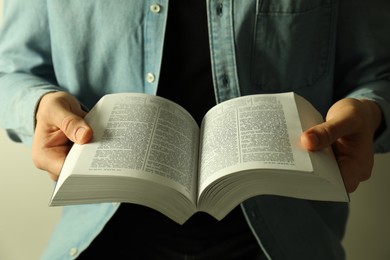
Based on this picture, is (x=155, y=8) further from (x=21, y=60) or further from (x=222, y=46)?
(x=21, y=60)

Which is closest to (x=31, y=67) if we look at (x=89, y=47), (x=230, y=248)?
(x=89, y=47)

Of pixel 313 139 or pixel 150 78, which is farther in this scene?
pixel 150 78

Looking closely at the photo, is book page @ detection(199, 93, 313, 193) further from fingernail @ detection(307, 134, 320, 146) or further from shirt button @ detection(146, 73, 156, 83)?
shirt button @ detection(146, 73, 156, 83)

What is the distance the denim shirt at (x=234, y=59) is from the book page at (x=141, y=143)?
105 millimetres

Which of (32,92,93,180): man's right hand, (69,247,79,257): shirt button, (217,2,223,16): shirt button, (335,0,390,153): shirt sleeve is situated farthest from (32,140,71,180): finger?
(335,0,390,153): shirt sleeve

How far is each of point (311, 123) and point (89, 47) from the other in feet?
1.16

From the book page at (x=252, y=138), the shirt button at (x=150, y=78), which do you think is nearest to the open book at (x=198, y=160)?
the book page at (x=252, y=138)

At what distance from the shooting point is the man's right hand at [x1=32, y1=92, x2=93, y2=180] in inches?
19.9

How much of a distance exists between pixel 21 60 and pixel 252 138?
1.40ft

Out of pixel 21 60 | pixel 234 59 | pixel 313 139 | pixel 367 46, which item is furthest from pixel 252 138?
pixel 21 60

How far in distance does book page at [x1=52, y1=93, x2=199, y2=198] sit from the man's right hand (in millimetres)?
28

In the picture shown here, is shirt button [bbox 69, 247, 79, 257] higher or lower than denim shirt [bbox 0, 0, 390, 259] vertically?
lower

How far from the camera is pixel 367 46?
648 mm

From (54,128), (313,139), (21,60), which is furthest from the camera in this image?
(21,60)
